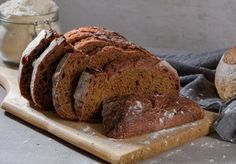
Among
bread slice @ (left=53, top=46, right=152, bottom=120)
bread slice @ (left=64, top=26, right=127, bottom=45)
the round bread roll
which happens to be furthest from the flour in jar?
the round bread roll

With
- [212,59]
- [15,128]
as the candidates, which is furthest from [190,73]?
[15,128]

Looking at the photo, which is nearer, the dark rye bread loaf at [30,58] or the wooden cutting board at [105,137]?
the wooden cutting board at [105,137]

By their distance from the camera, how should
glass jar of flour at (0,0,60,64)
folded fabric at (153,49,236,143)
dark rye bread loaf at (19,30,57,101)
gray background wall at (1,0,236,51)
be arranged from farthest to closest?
1. gray background wall at (1,0,236,51)
2. glass jar of flour at (0,0,60,64)
3. dark rye bread loaf at (19,30,57,101)
4. folded fabric at (153,49,236,143)

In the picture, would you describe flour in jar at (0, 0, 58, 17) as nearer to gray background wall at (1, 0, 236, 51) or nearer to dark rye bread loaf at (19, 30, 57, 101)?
dark rye bread loaf at (19, 30, 57, 101)

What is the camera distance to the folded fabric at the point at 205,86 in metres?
1.20

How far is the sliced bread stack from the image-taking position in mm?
1224

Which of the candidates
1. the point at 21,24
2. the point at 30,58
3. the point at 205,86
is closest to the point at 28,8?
the point at 21,24

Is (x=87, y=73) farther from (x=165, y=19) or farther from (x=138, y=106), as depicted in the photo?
(x=165, y=19)

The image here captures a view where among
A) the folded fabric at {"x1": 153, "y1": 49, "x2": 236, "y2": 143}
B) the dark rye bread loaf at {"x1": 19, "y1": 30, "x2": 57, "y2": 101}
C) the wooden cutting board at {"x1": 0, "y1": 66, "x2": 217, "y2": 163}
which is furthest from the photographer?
the dark rye bread loaf at {"x1": 19, "y1": 30, "x2": 57, "y2": 101}

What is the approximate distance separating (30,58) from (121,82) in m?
0.22

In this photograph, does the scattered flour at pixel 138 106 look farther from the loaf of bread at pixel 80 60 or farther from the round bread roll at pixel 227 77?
Answer: the round bread roll at pixel 227 77

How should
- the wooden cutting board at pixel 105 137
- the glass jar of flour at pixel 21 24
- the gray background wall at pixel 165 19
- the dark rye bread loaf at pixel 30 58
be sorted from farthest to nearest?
the gray background wall at pixel 165 19 → the glass jar of flour at pixel 21 24 → the dark rye bread loaf at pixel 30 58 → the wooden cutting board at pixel 105 137

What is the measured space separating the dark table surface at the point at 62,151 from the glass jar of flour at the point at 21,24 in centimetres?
41

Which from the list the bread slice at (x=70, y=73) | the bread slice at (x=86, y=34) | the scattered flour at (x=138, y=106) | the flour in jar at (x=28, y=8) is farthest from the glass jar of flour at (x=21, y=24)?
the scattered flour at (x=138, y=106)
